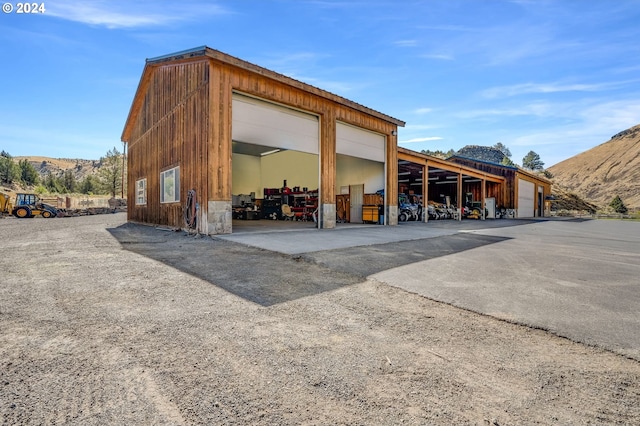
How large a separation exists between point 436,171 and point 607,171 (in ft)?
Answer: 287

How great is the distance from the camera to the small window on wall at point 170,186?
471 inches

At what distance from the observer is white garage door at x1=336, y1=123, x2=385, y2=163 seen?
14.2m

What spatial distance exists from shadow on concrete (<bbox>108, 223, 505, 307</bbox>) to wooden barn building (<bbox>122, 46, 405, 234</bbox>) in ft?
9.37

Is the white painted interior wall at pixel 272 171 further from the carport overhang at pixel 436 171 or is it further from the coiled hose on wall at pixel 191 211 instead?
the coiled hose on wall at pixel 191 211

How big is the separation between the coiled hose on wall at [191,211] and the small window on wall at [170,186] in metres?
1.46

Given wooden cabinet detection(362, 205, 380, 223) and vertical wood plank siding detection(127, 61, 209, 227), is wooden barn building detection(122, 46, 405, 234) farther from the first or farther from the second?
wooden cabinet detection(362, 205, 380, 223)

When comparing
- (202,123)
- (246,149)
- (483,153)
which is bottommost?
(202,123)

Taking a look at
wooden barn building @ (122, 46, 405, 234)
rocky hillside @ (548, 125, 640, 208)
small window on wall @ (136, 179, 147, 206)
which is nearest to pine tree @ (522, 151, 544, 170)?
rocky hillside @ (548, 125, 640, 208)

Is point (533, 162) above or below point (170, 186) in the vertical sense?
above

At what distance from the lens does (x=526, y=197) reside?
→ 32.8 metres

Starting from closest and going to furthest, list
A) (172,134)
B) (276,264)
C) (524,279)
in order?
(524,279)
(276,264)
(172,134)

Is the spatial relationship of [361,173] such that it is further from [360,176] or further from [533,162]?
[533,162]

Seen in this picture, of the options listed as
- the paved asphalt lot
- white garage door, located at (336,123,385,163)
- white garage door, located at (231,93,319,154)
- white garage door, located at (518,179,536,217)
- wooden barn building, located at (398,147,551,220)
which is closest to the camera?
the paved asphalt lot

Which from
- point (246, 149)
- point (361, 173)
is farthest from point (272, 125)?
point (246, 149)
